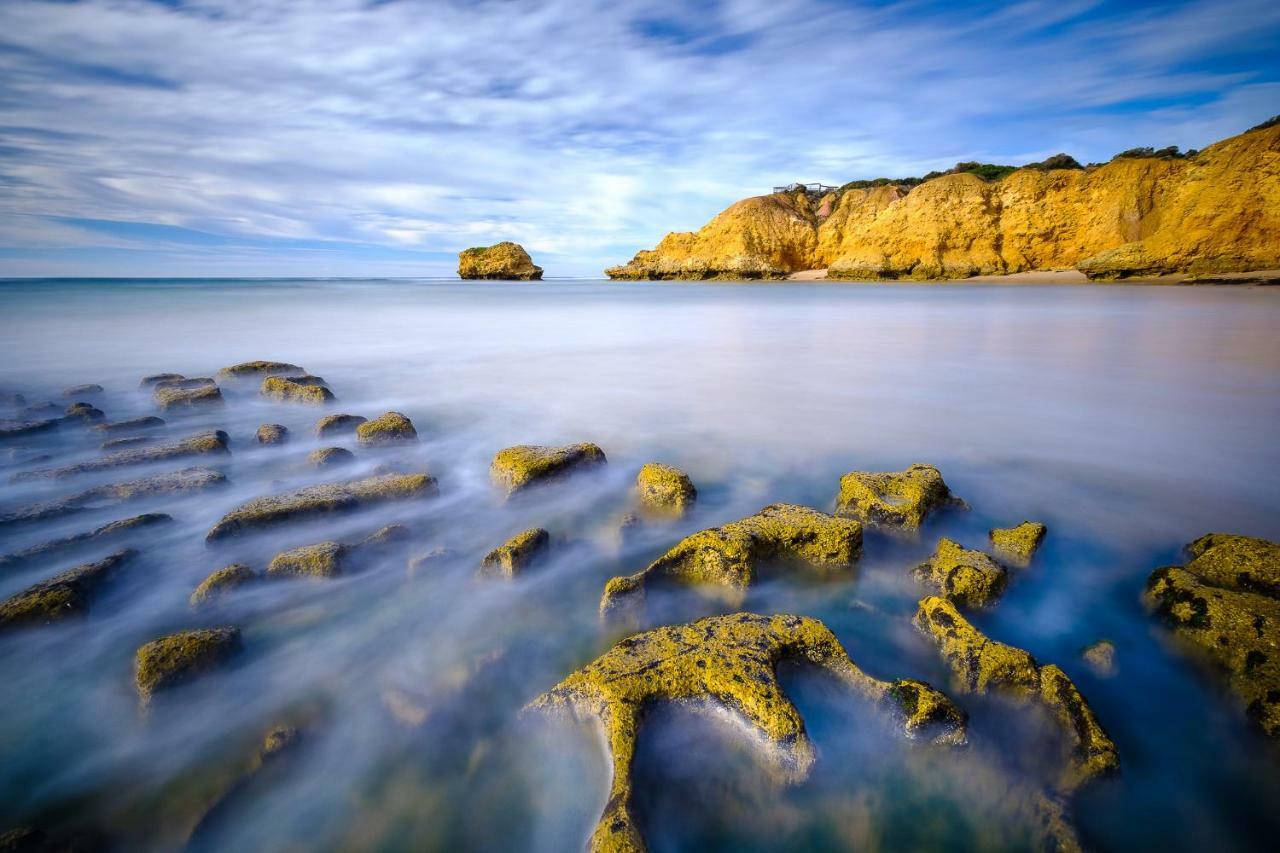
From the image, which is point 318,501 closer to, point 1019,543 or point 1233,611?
point 1019,543

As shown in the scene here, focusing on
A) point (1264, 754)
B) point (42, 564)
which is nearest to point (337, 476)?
point (42, 564)

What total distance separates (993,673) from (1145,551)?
6.13ft

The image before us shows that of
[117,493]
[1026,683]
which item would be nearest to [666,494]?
[1026,683]

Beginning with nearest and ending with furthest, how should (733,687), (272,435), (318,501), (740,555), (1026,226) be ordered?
(733,687), (740,555), (318,501), (272,435), (1026,226)

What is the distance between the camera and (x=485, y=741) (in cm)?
193

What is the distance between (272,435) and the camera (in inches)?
185

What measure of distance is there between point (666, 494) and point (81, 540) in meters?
3.28

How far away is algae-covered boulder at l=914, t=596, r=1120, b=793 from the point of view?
5.61ft

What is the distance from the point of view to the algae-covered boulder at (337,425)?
4.87 m

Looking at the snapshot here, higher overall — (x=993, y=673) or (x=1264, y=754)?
(x=993, y=673)

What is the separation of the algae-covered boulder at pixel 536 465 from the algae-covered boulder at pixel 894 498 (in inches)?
71.8

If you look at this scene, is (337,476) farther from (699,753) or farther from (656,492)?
(699,753)

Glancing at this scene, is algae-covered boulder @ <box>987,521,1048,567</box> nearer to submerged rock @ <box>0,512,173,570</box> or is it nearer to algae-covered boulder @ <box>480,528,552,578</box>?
algae-covered boulder @ <box>480,528,552,578</box>

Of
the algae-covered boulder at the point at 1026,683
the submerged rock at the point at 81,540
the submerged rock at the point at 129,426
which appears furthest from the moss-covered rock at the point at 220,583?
the submerged rock at the point at 129,426
